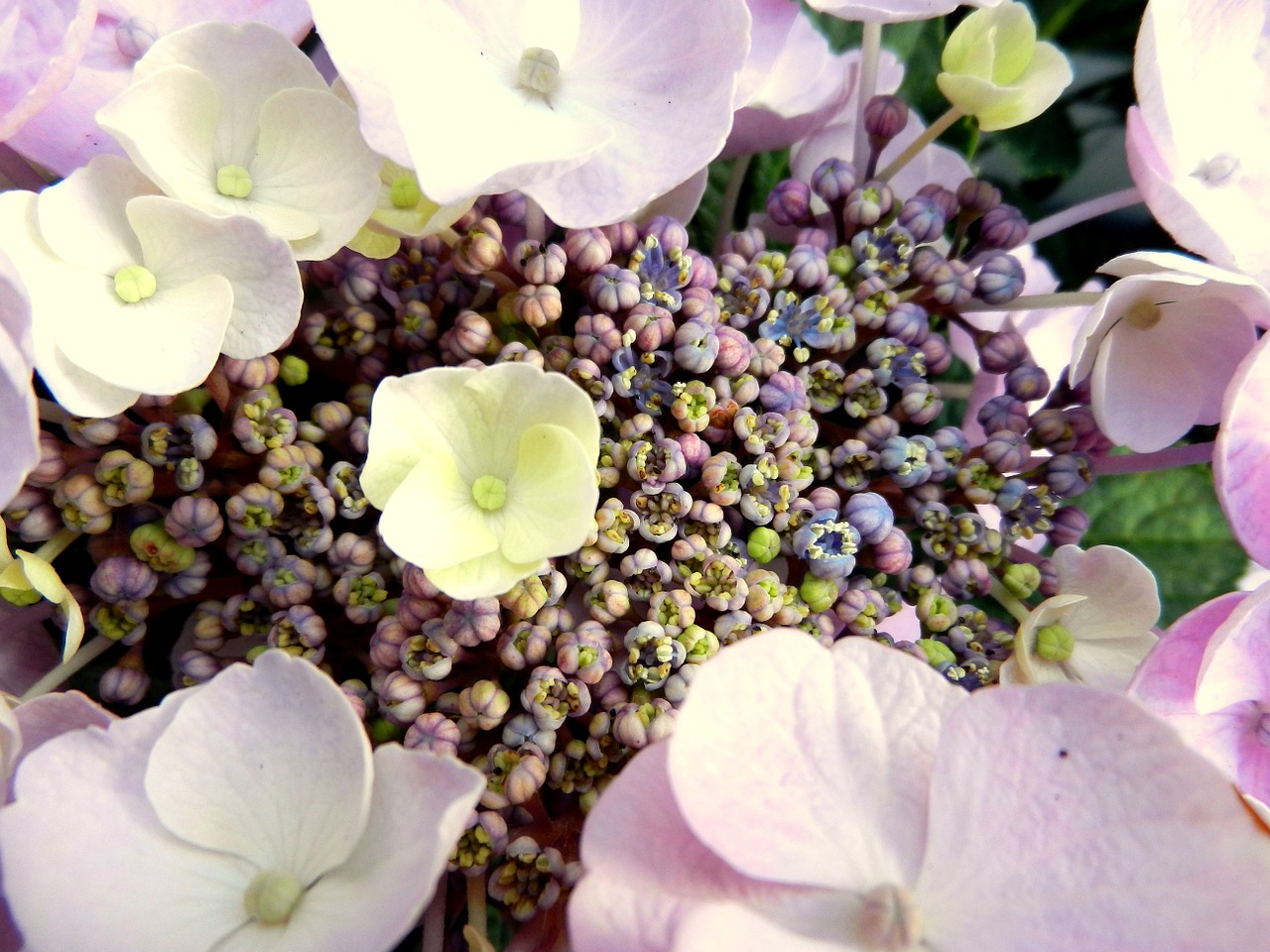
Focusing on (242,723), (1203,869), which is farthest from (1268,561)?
(242,723)

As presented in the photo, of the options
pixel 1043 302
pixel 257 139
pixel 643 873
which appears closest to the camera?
pixel 643 873

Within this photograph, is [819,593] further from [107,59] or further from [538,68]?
[107,59]

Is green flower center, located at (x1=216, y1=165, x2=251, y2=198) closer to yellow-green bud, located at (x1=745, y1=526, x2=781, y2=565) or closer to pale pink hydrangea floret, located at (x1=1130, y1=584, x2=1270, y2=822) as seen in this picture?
yellow-green bud, located at (x1=745, y1=526, x2=781, y2=565)

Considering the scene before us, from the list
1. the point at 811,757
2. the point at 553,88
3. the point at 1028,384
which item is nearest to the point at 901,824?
the point at 811,757

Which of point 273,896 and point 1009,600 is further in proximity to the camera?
point 1009,600

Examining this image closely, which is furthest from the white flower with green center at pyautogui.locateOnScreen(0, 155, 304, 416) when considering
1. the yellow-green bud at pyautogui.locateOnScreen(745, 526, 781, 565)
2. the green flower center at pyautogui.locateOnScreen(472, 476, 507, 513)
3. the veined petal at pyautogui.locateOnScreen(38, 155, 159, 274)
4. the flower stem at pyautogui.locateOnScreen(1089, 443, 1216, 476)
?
the flower stem at pyautogui.locateOnScreen(1089, 443, 1216, 476)

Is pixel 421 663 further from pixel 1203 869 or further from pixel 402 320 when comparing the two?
pixel 1203 869

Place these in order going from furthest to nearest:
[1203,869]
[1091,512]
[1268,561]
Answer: [1091,512], [1268,561], [1203,869]
